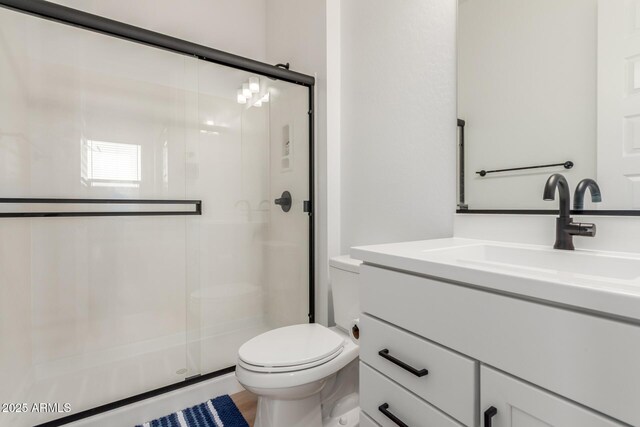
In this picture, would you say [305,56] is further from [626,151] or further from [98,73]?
[626,151]

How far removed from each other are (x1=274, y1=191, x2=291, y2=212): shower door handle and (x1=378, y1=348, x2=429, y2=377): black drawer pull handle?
1252mm

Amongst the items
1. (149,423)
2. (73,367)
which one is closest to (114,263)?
(73,367)

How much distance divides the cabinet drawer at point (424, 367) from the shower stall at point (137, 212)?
3.38 ft

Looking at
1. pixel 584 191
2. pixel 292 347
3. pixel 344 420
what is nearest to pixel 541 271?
pixel 584 191

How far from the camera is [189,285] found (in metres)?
1.93

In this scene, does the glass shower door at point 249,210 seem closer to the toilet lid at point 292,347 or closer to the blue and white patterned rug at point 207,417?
the blue and white patterned rug at point 207,417

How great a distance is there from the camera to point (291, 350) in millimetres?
1233

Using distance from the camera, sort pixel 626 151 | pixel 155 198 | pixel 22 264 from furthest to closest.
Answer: pixel 155 198 < pixel 22 264 < pixel 626 151

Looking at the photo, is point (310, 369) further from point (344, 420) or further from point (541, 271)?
point (541, 271)

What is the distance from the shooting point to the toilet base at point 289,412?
47.1 inches

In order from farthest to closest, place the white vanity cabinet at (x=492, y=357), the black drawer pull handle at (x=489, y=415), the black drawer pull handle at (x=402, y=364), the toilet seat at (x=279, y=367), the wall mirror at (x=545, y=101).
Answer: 1. the toilet seat at (x=279, y=367)
2. the wall mirror at (x=545, y=101)
3. the black drawer pull handle at (x=402, y=364)
4. the black drawer pull handle at (x=489, y=415)
5. the white vanity cabinet at (x=492, y=357)

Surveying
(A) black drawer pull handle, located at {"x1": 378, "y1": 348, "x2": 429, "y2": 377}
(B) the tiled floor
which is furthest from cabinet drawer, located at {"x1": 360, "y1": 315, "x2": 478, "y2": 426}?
(B) the tiled floor

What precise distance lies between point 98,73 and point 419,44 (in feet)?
5.66

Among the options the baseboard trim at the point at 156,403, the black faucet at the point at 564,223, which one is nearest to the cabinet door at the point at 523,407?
the black faucet at the point at 564,223
